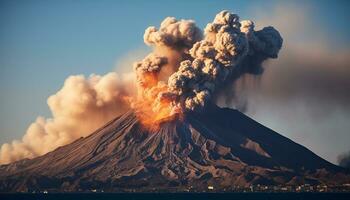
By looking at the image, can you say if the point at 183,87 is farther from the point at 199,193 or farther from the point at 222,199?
the point at 222,199

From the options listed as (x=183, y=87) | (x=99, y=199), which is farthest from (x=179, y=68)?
(x=99, y=199)

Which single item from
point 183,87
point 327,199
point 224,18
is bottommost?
point 327,199

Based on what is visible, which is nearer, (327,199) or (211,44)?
(327,199)

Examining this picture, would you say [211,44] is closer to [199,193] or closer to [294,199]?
[199,193]

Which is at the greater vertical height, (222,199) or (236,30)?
(236,30)

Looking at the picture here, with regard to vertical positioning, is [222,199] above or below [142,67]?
below

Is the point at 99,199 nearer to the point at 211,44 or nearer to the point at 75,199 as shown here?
the point at 75,199

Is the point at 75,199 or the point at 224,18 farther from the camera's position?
the point at 224,18
